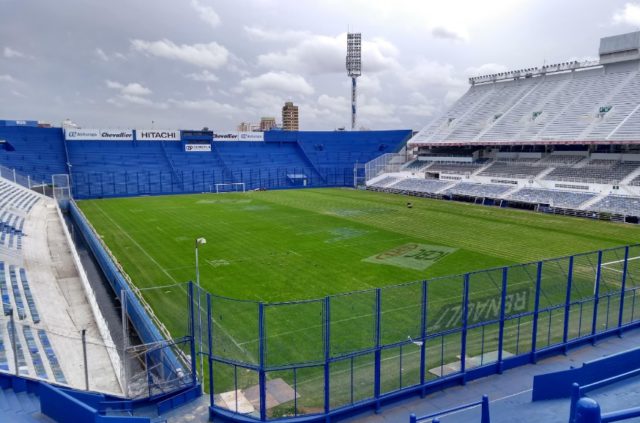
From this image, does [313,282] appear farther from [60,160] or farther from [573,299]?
[60,160]

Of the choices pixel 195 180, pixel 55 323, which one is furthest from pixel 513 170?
pixel 55 323

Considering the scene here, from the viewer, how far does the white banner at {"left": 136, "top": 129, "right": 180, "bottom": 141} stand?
204 ft

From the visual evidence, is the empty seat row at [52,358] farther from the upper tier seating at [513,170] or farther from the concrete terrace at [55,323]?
the upper tier seating at [513,170]

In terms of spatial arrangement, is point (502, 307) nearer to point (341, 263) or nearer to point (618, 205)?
point (341, 263)

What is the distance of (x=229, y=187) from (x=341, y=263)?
40236mm

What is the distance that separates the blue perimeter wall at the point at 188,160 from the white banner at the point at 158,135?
64cm

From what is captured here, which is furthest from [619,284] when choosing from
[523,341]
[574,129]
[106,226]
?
[574,129]

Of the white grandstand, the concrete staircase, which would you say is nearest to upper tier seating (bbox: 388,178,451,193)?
the white grandstand

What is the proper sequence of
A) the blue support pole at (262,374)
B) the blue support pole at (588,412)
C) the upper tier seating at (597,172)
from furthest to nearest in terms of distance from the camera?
the upper tier seating at (597,172), the blue support pole at (262,374), the blue support pole at (588,412)

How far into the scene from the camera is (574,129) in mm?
45000

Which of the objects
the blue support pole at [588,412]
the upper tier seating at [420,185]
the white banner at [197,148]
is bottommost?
the upper tier seating at [420,185]

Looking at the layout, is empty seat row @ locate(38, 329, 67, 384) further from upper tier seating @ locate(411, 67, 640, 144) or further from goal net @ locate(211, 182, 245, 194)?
goal net @ locate(211, 182, 245, 194)

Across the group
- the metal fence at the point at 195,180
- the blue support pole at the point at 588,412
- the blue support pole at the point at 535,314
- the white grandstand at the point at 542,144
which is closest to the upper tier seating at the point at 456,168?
the white grandstand at the point at 542,144

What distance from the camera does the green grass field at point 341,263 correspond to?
11.6 meters
